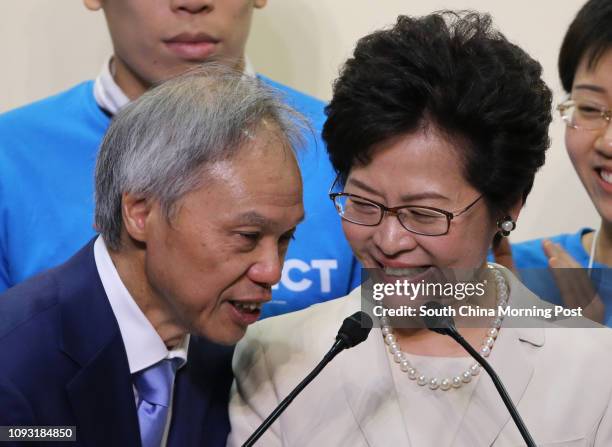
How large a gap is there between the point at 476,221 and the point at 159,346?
1.56 ft

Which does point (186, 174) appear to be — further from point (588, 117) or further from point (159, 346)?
point (588, 117)

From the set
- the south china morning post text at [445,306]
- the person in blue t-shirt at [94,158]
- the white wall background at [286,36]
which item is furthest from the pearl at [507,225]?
the white wall background at [286,36]

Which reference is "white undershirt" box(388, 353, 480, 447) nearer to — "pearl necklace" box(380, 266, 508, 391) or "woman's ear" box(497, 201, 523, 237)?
"pearl necklace" box(380, 266, 508, 391)

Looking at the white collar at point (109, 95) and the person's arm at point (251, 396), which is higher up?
the white collar at point (109, 95)

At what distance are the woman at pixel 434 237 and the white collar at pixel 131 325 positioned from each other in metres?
0.16

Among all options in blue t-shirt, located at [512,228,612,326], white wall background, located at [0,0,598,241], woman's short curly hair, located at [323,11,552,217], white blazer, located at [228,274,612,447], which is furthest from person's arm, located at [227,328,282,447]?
white wall background, located at [0,0,598,241]

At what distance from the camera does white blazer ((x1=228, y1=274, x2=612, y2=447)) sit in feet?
4.86

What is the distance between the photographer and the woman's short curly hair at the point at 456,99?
4.78ft

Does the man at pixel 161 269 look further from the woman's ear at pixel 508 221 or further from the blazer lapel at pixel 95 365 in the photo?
the woman's ear at pixel 508 221

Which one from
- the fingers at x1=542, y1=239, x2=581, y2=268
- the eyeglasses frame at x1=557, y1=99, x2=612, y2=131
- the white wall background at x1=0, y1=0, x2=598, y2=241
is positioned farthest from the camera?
the white wall background at x1=0, y1=0, x2=598, y2=241

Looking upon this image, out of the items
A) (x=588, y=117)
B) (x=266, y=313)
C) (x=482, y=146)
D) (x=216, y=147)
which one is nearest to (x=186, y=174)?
(x=216, y=147)

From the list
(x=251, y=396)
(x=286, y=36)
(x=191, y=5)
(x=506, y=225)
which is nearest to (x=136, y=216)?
(x=251, y=396)

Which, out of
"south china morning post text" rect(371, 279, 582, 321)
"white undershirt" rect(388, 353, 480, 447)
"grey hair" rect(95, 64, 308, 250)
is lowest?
"white undershirt" rect(388, 353, 480, 447)

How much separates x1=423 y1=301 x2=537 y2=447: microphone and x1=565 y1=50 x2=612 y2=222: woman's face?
0.56m
